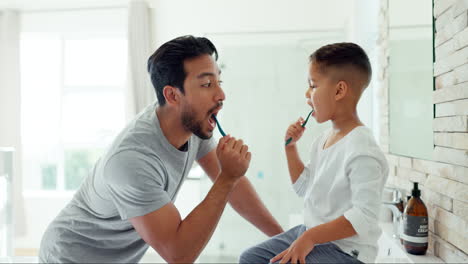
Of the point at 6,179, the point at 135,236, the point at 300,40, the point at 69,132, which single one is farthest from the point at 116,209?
the point at 69,132

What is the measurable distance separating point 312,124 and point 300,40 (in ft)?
1.62

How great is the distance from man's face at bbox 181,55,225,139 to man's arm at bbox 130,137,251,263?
0.11 meters

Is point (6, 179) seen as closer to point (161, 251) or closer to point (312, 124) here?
point (161, 251)

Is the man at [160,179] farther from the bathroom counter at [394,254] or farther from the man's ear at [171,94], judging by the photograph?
the bathroom counter at [394,254]

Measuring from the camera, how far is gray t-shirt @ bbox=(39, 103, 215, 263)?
33.4 inches

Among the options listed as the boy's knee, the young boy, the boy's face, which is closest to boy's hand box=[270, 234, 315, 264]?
the young boy

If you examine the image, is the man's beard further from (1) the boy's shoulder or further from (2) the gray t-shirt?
(1) the boy's shoulder

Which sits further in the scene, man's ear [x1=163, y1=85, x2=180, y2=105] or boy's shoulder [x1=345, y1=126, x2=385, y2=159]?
man's ear [x1=163, y1=85, x2=180, y2=105]

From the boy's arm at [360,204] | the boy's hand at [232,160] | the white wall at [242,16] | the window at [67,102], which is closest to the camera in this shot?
the boy's arm at [360,204]

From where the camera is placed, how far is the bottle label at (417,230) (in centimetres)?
108

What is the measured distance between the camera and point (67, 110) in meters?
3.38

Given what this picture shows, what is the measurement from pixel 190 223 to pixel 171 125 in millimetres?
271

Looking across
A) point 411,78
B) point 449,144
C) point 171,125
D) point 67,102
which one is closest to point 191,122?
point 171,125

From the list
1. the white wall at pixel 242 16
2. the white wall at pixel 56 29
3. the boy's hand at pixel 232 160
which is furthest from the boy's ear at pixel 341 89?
the white wall at pixel 56 29
